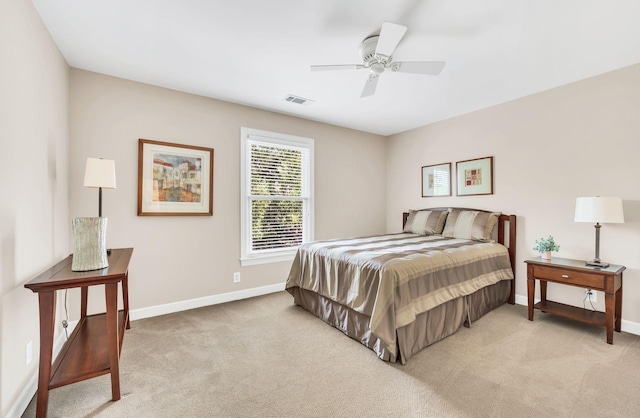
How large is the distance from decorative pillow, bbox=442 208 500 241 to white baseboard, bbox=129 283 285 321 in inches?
97.6

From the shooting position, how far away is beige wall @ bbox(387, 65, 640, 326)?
271cm

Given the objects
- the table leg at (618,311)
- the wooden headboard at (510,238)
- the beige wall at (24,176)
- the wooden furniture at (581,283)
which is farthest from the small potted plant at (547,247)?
the beige wall at (24,176)

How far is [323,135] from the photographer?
4477mm

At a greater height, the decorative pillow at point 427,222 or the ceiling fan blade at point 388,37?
the ceiling fan blade at point 388,37

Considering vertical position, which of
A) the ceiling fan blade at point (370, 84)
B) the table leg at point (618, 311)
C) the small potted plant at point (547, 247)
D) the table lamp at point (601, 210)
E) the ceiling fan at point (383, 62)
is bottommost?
the table leg at point (618, 311)

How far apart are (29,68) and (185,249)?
204 centimetres

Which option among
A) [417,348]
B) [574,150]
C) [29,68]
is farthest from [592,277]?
[29,68]

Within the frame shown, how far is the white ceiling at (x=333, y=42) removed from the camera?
6.27 feet

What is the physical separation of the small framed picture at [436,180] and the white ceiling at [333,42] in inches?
45.8

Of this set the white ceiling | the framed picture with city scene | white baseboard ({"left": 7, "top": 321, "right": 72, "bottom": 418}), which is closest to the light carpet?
white baseboard ({"left": 7, "top": 321, "right": 72, "bottom": 418})

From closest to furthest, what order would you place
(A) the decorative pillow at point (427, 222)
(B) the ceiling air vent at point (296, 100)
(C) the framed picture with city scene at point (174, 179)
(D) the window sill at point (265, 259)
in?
(C) the framed picture with city scene at point (174, 179)
(B) the ceiling air vent at point (296, 100)
(D) the window sill at point (265, 259)
(A) the decorative pillow at point (427, 222)

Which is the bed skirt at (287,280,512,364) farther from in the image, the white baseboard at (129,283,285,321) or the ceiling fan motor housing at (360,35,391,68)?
the ceiling fan motor housing at (360,35,391,68)

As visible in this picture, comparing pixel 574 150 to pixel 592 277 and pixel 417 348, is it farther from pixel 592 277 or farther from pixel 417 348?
pixel 417 348

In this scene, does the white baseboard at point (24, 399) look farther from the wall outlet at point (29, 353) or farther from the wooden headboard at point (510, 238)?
the wooden headboard at point (510, 238)
